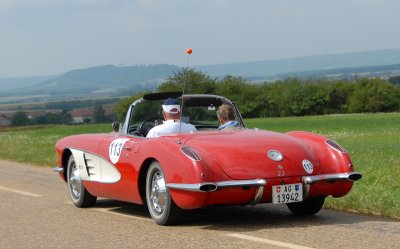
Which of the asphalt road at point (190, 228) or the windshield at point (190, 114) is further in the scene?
the windshield at point (190, 114)

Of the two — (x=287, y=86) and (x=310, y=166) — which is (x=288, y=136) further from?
(x=287, y=86)

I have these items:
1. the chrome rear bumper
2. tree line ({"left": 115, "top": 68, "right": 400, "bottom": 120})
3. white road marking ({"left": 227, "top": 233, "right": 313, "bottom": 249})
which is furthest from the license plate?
tree line ({"left": 115, "top": 68, "right": 400, "bottom": 120})

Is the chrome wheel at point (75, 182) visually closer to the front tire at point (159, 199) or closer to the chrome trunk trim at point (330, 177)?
the front tire at point (159, 199)

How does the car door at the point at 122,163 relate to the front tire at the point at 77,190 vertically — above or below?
above

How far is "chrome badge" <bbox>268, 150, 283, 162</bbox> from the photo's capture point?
7.70 meters

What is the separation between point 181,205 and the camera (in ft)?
25.2

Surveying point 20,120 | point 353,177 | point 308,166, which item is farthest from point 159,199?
point 20,120

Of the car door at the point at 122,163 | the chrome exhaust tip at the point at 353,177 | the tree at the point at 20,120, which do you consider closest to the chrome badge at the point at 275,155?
the chrome exhaust tip at the point at 353,177

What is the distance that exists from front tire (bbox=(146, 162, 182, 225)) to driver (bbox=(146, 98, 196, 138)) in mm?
756

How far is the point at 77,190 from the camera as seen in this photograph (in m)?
10.3

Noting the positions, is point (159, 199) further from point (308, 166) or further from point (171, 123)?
point (308, 166)

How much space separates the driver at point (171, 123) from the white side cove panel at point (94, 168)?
2.05 ft

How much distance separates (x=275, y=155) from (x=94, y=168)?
276 centimetres

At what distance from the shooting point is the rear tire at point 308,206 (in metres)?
8.52
